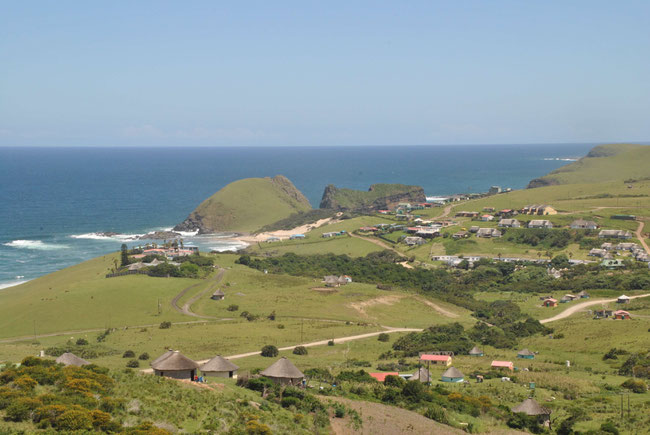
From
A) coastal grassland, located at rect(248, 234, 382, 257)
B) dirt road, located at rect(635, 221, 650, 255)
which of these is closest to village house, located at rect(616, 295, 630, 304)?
dirt road, located at rect(635, 221, 650, 255)

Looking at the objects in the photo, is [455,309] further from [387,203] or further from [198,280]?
[387,203]

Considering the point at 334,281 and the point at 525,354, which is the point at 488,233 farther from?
the point at 525,354

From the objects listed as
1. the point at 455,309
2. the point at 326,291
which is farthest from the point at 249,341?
the point at 455,309

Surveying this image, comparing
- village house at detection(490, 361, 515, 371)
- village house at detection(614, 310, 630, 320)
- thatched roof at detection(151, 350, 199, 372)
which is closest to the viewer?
thatched roof at detection(151, 350, 199, 372)

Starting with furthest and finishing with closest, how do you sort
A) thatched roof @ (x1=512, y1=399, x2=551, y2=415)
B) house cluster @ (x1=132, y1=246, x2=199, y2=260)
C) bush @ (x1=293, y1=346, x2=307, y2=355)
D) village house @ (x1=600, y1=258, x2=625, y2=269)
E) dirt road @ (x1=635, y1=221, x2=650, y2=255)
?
dirt road @ (x1=635, y1=221, x2=650, y2=255)
house cluster @ (x1=132, y1=246, x2=199, y2=260)
village house @ (x1=600, y1=258, x2=625, y2=269)
bush @ (x1=293, y1=346, x2=307, y2=355)
thatched roof @ (x1=512, y1=399, x2=551, y2=415)

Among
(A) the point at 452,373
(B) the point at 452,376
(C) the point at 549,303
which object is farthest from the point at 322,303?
(B) the point at 452,376

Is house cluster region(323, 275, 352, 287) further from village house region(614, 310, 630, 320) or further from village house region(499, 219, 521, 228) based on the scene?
village house region(499, 219, 521, 228)
